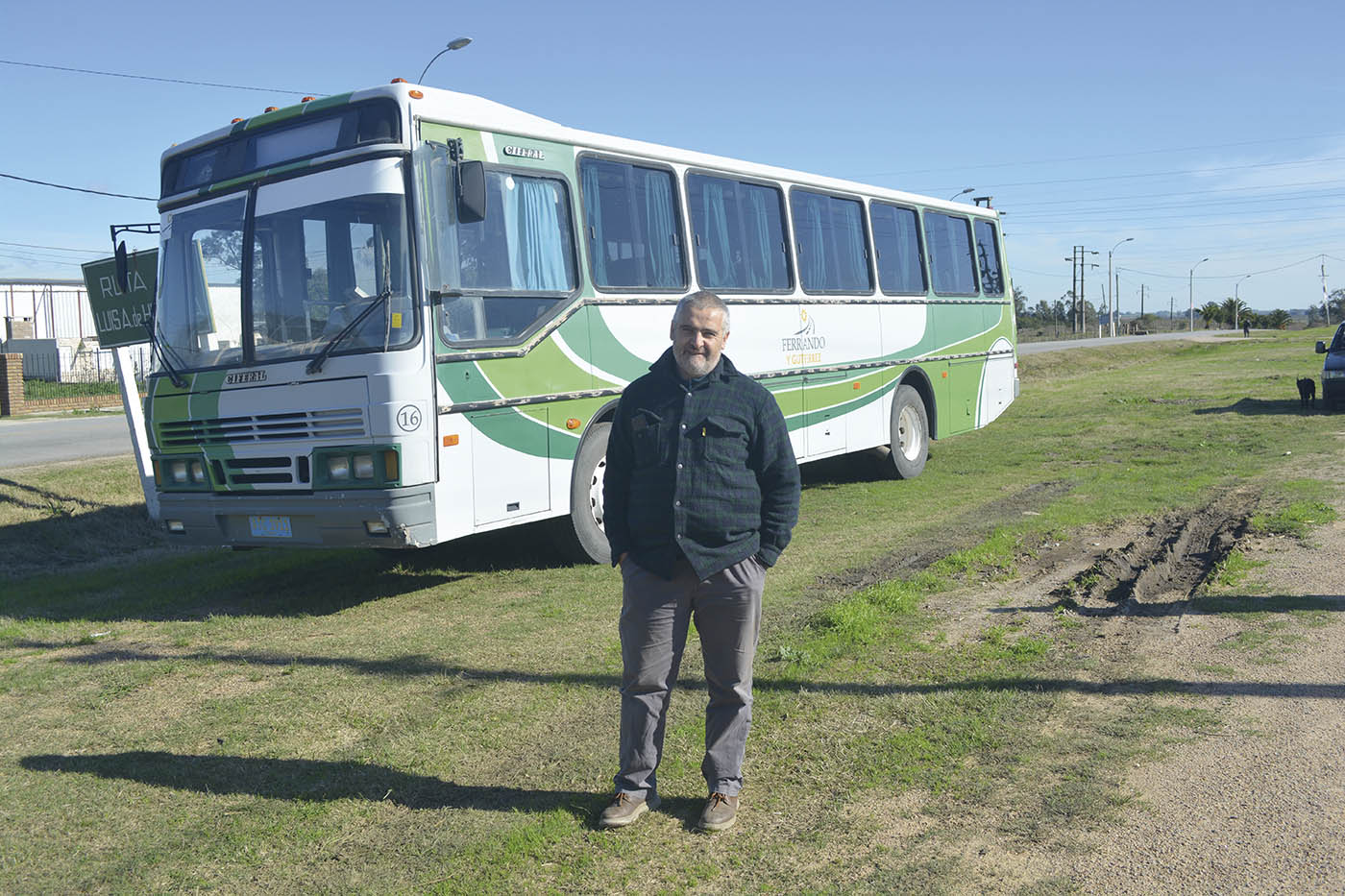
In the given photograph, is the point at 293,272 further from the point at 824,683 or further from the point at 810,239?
the point at 810,239

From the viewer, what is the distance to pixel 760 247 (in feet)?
38.2

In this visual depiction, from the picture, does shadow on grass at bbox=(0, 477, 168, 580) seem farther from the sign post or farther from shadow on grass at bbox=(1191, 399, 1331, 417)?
Result: shadow on grass at bbox=(1191, 399, 1331, 417)

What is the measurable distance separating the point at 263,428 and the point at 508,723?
3.55 meters

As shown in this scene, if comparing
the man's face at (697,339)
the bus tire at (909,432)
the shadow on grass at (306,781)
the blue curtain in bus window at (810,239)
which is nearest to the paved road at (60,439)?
the blue curtain in bus window at (810,239)

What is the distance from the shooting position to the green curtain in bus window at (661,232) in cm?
1012

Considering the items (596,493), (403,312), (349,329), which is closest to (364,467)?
(349,329)

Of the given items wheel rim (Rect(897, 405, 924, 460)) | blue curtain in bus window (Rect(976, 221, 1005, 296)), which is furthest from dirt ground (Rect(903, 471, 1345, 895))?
blue curtain in bus window (Rect(976, 221, 1005, 296))

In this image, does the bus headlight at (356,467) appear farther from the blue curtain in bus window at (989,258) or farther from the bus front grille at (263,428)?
the blue curtain in bus window at (989,258)

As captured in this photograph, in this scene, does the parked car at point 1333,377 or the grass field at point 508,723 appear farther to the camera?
the parked car at point 1333,377

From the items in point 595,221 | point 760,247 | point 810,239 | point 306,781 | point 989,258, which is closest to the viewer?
point 306,781

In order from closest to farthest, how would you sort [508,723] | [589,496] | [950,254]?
1. [508,723]
2. [589,496]
3. [950,254]

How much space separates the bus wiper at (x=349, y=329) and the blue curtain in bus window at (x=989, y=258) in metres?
11.1

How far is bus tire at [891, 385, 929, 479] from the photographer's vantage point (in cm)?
1436

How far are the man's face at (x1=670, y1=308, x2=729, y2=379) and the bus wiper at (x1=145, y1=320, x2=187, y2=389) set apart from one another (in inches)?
219
